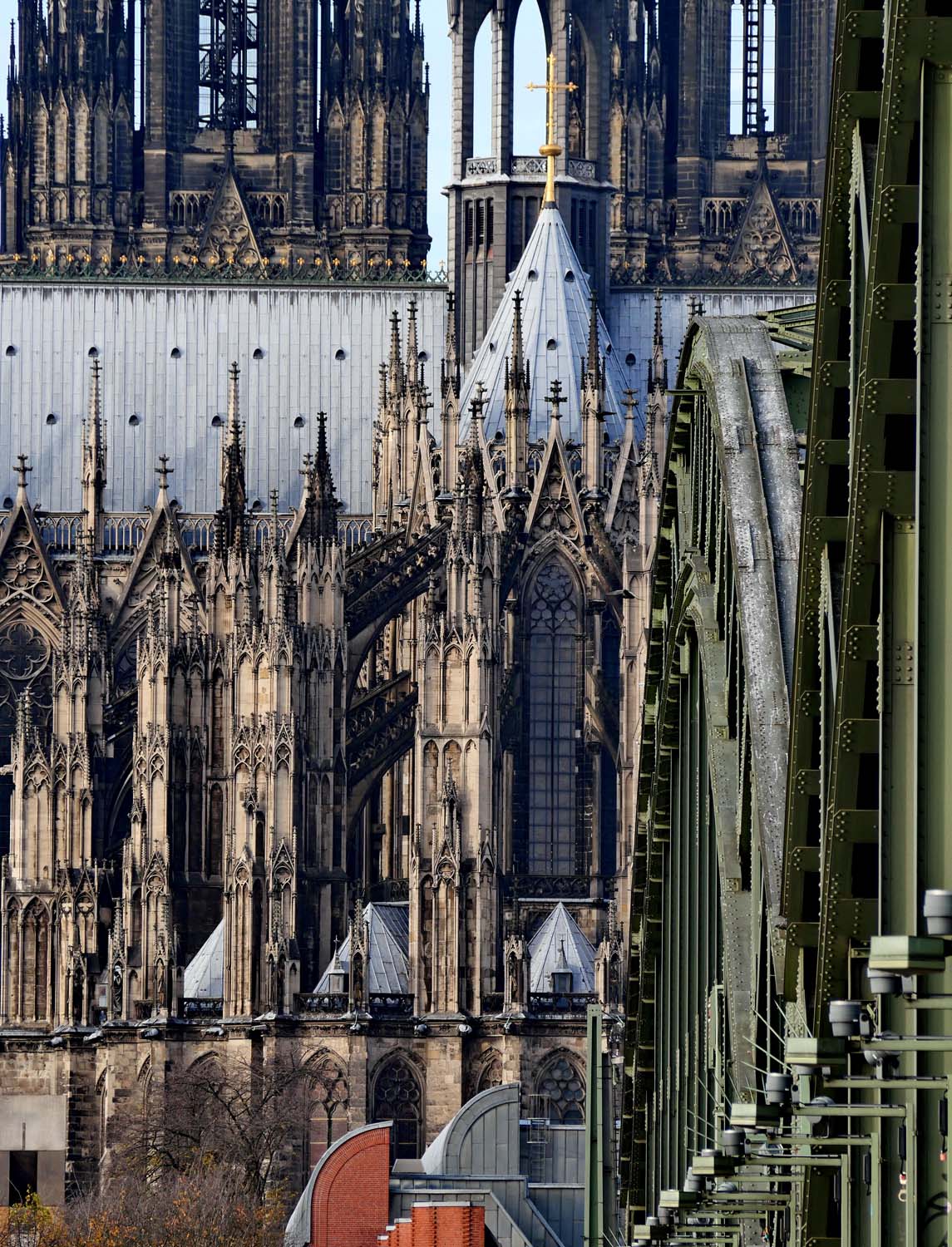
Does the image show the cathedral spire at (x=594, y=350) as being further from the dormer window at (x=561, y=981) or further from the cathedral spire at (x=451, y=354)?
the dormer window at (x=561, y=981)

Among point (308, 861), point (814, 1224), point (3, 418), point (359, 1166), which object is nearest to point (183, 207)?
point (3, 418)

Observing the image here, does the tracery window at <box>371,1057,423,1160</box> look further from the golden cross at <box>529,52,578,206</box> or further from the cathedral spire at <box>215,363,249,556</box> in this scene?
the golden cross at <box>529,52,578,206</box>

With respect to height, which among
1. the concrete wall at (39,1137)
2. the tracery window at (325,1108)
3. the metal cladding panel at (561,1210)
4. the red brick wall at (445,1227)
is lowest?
the concrete wall at (39,1137)

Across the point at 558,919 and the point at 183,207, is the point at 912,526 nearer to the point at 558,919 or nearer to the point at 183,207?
the point at 558,919

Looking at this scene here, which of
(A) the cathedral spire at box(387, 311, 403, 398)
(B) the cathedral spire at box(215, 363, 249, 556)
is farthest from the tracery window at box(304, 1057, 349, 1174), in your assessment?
(A) the cathedral spire at box(387, 311, 403, 398)

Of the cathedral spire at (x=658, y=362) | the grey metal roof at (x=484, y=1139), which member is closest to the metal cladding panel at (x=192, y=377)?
the cathedral spire at (x=658, y=362)

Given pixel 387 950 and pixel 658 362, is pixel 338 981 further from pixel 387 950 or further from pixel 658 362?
pixel 658 362
